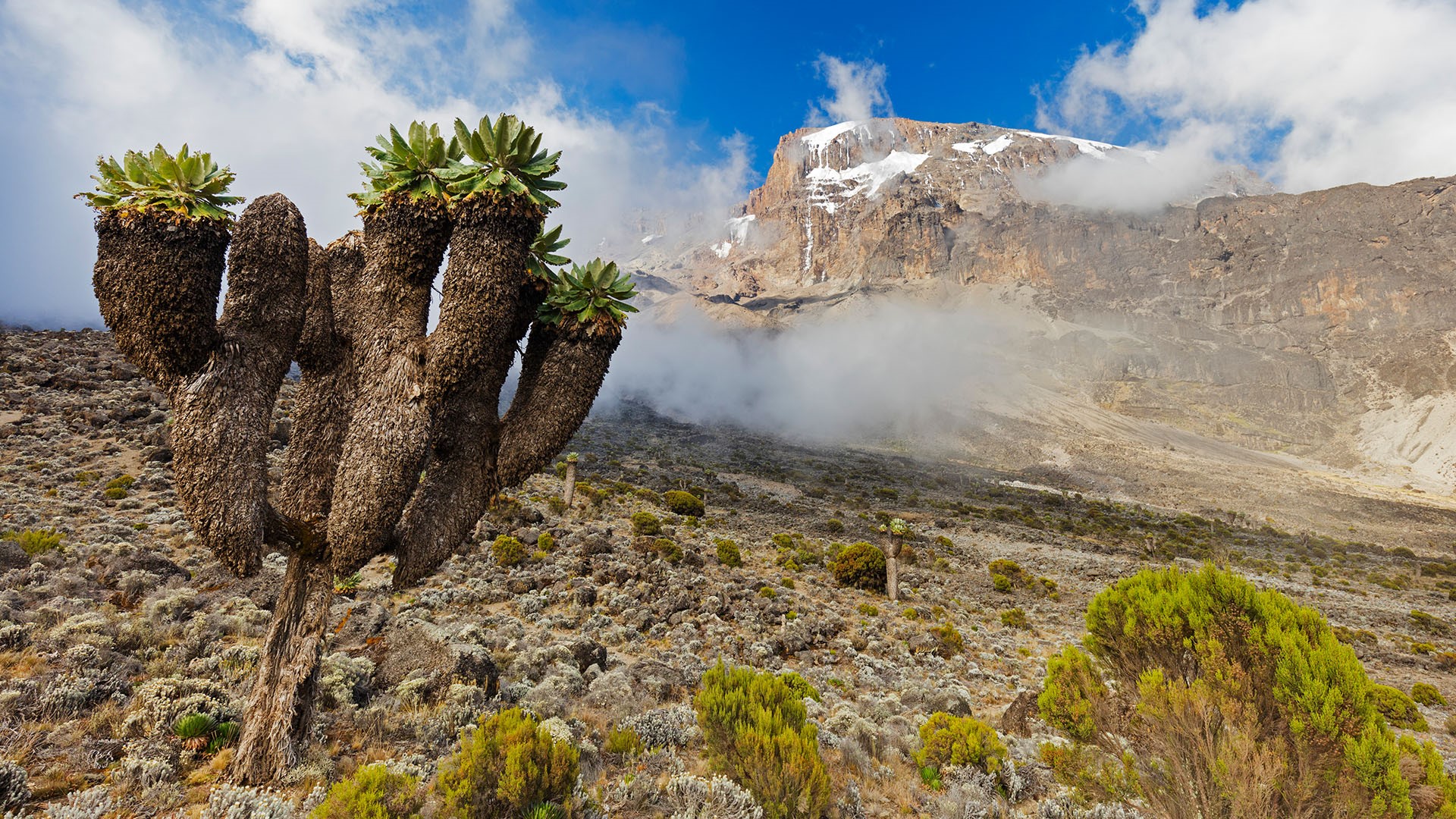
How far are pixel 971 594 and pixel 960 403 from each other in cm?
9526

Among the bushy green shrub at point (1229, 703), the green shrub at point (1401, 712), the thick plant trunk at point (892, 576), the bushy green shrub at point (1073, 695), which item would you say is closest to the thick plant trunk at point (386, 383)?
the bushy green shrub at point (1073, 695)

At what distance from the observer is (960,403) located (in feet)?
361

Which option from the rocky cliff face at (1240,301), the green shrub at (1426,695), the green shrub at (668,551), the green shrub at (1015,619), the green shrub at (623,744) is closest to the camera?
the green shrub at (623,744)

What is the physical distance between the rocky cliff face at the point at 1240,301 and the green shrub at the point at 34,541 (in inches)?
5611

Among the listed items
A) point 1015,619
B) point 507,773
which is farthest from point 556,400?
point 1015,619

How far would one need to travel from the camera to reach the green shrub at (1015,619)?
18.8 m

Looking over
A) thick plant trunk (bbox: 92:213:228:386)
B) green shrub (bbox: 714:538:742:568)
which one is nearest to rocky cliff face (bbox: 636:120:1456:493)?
green shrub (bbox: 714:538:742:568)

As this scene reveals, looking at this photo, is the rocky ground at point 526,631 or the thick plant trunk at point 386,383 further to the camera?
the rocky ground at point 526,631

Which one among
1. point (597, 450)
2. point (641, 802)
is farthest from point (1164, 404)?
point (641, 802)

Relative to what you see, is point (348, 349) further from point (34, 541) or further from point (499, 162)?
point (34, 541)

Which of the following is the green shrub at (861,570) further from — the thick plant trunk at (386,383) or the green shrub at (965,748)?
the thick plant trunk at (386,383)

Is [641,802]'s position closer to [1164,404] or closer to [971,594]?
[971,594]

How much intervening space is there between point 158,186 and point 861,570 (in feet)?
70.2

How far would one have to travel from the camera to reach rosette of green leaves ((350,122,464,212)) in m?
5.16
